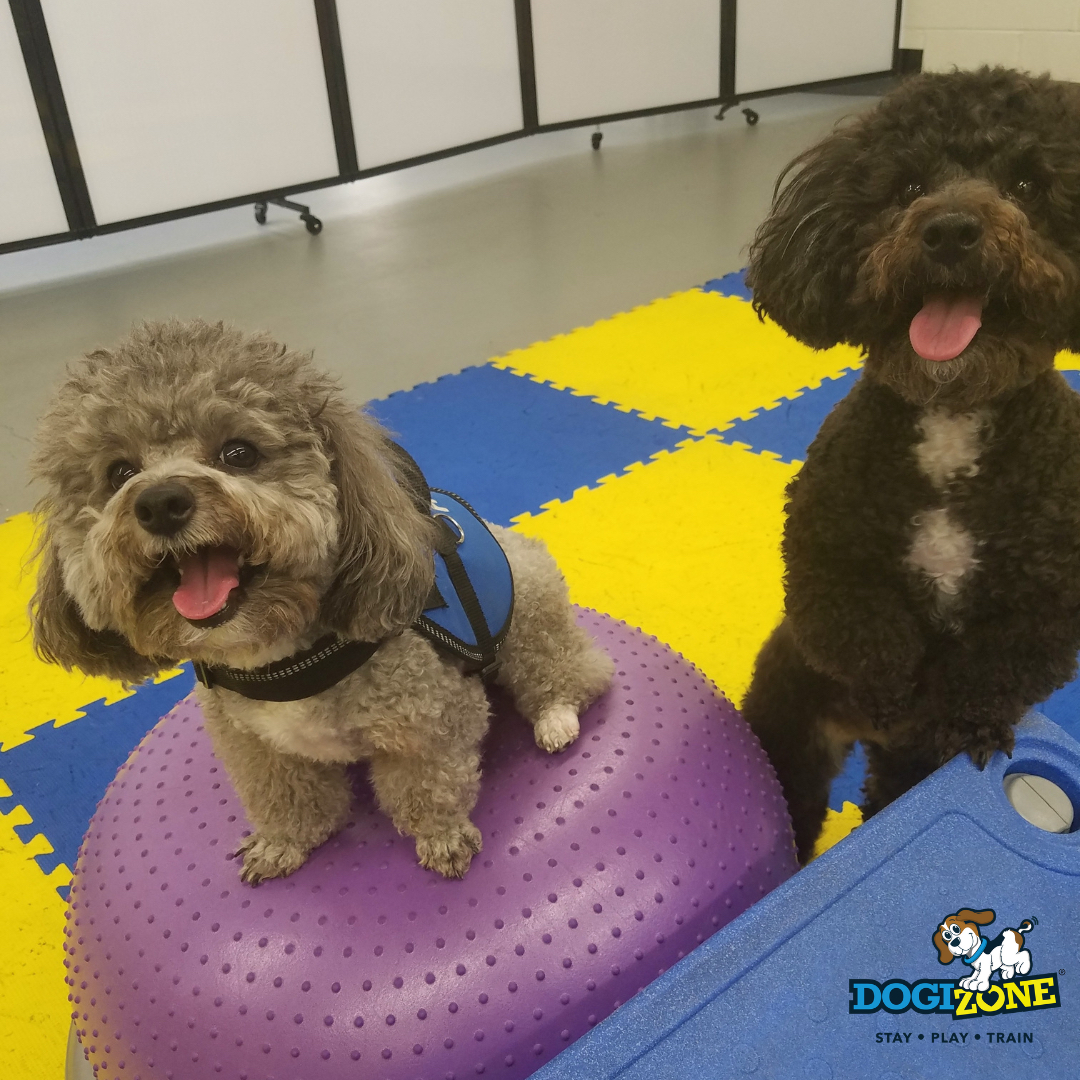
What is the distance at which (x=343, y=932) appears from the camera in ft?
4.32

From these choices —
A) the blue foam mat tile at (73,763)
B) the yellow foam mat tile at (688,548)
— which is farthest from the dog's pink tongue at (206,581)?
the yellow foam mat tile at (688,548)

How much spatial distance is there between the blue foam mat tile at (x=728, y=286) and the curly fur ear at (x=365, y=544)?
3.57m

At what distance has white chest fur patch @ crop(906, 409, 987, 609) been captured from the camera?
133cm

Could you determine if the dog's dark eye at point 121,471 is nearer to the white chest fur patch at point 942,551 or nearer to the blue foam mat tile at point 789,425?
the white chest fur patch at point 942,551

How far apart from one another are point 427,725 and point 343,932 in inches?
11.1

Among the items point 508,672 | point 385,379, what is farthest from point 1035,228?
point 385,379

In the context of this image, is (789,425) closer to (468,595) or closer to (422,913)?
(468,595)

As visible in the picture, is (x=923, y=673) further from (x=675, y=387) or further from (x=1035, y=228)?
(x=675, y=387)

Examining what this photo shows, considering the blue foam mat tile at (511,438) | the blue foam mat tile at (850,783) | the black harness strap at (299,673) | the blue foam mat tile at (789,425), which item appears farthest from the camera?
the blue foam mat tile at (789,425)

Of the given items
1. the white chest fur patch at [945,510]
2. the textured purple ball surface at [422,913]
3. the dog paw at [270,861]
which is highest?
the white chest fur patch at [945,510]

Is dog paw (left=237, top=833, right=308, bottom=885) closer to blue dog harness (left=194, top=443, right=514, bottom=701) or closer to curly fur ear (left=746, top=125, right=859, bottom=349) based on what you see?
blue dog harness (left=194, top=443, right=514, bottom=701)

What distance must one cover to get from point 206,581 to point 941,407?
36.8 inches

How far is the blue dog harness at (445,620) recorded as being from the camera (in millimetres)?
1289

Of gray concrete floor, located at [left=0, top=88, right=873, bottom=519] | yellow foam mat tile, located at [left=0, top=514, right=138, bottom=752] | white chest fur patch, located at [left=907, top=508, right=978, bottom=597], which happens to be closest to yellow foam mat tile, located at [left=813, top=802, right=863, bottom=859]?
white chest fur patch, located at [left=907, top=508, right=978, bottom=597]
